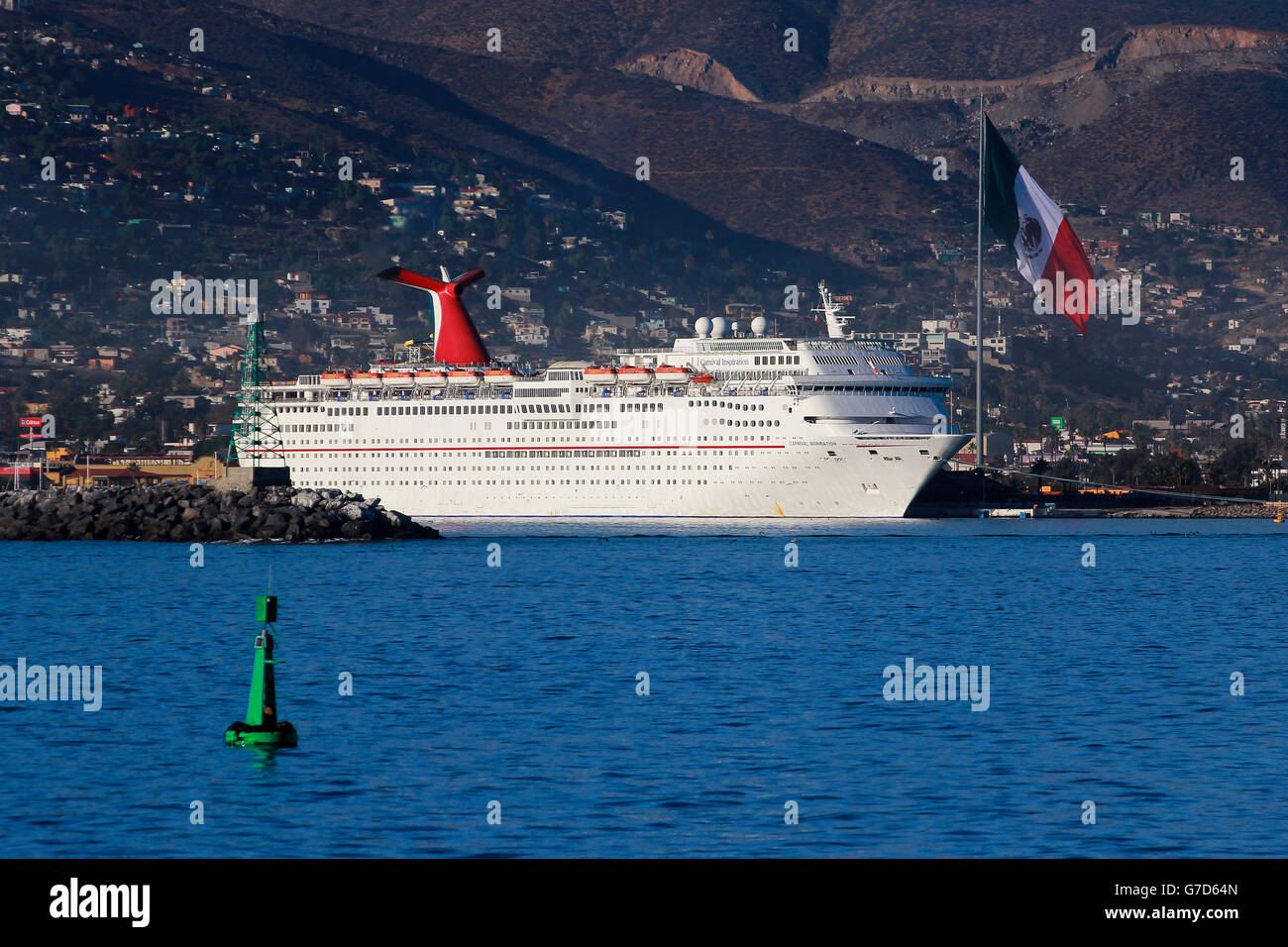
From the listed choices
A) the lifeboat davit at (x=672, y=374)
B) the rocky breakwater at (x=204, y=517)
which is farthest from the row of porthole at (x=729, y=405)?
the rocky breakwater at (x=204, y=517)

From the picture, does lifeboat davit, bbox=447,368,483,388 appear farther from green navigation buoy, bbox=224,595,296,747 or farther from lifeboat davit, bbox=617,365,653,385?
green navigation buoy, bbox=224,595,296,747

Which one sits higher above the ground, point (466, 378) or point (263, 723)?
point (466, 378)

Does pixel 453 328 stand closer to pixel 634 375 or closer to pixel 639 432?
pixel 634 375

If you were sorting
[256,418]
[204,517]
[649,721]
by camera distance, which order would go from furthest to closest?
[256,418]
[204,517]
[649,721]

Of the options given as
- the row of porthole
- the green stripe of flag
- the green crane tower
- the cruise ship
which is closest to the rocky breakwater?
the cruise ship

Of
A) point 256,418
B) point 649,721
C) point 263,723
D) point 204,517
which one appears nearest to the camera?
point 263,723

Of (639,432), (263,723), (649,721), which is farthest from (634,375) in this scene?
(263,723)
